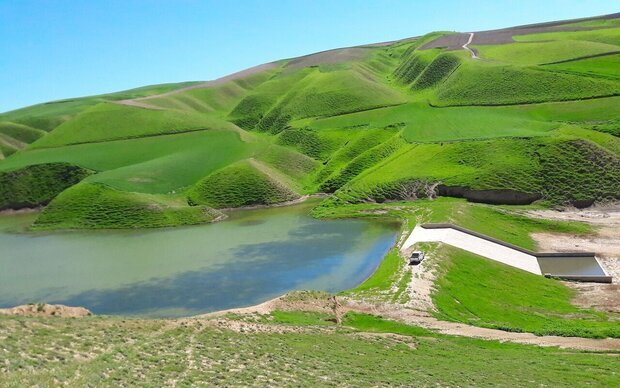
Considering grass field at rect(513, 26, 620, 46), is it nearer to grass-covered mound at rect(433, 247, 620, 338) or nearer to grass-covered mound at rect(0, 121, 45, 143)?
grass-covered mound at rect(433, 247, 620, 338)

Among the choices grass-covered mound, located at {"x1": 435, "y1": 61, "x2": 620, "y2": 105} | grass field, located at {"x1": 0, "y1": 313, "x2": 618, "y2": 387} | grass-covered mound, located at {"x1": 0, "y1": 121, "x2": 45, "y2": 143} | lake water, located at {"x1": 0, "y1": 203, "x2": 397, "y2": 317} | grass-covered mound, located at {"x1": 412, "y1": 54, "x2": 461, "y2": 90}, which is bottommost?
lake water, located at {"x1": 0, "y1": 203, "x2": 397, "y2": 317}

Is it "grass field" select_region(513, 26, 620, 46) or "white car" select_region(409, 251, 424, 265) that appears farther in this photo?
"grass field" select_region(513, 26, 620, 46)

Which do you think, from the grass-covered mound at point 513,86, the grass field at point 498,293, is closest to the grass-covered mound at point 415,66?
the grass-covered mound at point 513,86

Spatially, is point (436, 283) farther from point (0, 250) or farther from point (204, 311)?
point (0, 250)

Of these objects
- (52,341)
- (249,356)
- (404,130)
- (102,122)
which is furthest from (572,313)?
(102,122)

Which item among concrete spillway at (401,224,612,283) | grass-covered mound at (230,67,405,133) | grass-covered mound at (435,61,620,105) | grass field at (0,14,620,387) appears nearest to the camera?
grass field at (0,14,620,387)

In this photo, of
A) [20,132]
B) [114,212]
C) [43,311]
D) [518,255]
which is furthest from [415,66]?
[43,311]

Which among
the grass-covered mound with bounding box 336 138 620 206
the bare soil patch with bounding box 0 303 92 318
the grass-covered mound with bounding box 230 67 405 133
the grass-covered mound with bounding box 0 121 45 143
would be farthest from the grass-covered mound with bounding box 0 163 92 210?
the bare soil patch with bounding box 0 303 92 318
